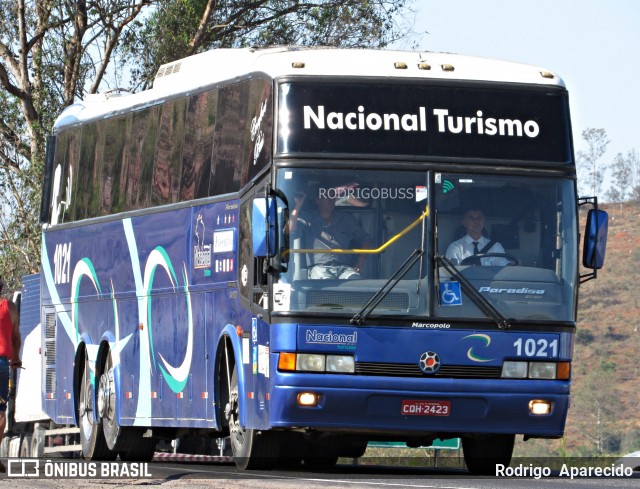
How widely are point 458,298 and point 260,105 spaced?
2.49 m

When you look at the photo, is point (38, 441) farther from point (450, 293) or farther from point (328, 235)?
point (450, 293)

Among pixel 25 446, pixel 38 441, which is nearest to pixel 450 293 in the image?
pixel 38 441

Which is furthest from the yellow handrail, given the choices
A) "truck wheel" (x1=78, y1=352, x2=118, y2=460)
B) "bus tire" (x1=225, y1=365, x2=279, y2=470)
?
"truck wheel" (x1=78, y1=352, x2=118, y2=460)

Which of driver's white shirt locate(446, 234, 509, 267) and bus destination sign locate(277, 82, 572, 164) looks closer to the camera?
driver's white shirt locate(446, 234, 509, 267)

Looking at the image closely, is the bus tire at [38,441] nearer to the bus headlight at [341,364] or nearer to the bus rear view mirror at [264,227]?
the bus headlight at [341,364]

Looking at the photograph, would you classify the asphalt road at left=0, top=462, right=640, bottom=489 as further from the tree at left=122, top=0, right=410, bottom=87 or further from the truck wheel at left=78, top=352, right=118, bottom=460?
the tree at left=122, top=0, right=410, bottom=87

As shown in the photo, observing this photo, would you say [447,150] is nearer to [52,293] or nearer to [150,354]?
[150,354]

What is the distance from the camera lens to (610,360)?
313ft

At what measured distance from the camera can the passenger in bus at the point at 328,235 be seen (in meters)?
13.1

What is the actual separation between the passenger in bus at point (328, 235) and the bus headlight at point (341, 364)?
Answer: 65 centimetres

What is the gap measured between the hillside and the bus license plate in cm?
5861

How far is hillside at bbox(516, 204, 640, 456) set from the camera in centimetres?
7912

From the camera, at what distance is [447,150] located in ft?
44.7

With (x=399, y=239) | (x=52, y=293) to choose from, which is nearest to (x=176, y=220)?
(x=399, y=239)
